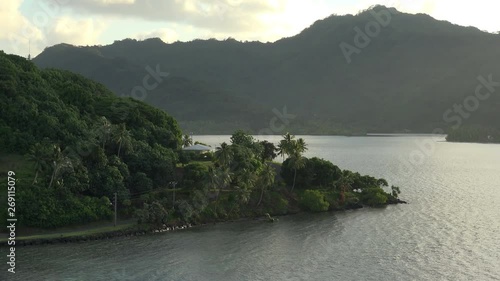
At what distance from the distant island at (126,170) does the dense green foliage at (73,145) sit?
208mm

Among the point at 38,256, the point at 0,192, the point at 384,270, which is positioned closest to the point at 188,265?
the point at 38,256

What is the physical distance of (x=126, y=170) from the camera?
99125 millimetres

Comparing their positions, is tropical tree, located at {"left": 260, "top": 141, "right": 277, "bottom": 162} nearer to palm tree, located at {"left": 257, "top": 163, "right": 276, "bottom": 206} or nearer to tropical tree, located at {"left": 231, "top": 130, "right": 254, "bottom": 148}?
tropical tree, located at {"left": 231, "top": 130, "right": 254, "bottom": 148}

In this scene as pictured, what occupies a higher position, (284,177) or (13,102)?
(13,102)

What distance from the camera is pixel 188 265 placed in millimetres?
70312

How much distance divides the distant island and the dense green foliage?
8.2 inches

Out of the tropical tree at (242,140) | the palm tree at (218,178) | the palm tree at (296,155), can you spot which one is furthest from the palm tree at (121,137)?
the palm tree at (296,155)

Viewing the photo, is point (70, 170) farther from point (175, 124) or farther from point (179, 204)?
point (175, 124)

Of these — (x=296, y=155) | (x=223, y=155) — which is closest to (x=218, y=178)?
(x=223, y=155)

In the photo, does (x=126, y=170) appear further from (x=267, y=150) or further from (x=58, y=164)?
(x=267, y=150)

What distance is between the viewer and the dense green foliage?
86.0 m

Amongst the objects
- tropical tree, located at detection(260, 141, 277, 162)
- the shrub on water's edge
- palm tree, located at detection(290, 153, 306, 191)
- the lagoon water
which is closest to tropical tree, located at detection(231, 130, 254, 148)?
tropical tree, located at detection(260, 141, 277, 162)

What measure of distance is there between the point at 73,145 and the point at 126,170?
41.9 ft

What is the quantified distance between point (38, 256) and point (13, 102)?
47.7 metres
